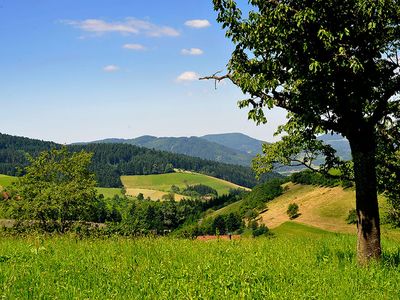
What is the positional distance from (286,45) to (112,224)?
10109 millimetres

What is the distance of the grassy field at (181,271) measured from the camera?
7.29 metres

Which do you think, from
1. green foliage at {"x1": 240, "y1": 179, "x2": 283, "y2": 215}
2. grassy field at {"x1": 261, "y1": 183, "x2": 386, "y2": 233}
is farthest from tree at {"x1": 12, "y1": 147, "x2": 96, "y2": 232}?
green foliage at {"x1": 240, "y1": 179, "x2": 283, "y2": 215}

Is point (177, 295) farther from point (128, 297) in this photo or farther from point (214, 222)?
point (214, 222)

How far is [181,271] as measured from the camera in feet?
29.1

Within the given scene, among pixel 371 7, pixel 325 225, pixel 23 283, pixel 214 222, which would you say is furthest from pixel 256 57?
pixel 214 222

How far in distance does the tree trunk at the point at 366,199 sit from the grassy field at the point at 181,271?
0.54 metres

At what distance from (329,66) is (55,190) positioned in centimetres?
3470

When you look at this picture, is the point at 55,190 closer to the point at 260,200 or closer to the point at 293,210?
the point at 293,210

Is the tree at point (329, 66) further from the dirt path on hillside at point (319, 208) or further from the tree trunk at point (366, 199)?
the dirt path on hillside at point (319, 208)

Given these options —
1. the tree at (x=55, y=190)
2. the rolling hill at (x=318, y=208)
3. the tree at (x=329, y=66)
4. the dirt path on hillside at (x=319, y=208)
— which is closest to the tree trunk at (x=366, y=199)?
the tree at (x=329, y=66)

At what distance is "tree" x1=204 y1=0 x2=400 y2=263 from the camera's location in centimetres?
979

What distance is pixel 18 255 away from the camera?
34.1ft

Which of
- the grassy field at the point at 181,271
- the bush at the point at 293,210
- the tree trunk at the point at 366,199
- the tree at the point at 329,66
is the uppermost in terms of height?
the tree at the point at 329,66

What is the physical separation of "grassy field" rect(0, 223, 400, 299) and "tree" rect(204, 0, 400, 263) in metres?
2.15
